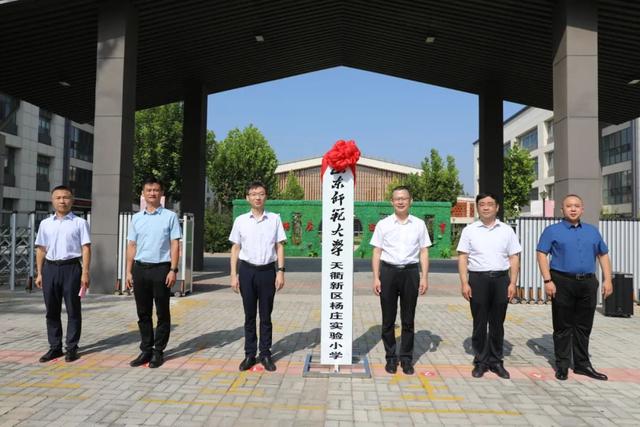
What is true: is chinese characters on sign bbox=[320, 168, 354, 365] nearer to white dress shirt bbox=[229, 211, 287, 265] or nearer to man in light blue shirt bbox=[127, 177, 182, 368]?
white dress shirt bbox=[229, 211, 287, 265]

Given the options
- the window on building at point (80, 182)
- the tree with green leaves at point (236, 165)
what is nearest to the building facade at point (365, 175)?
the tree with green leaves at point (236, 165)

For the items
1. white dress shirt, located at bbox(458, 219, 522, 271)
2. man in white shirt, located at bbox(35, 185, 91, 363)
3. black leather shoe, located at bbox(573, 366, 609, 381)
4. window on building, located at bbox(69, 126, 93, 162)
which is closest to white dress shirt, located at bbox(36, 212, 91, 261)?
man in white shirt, located at bbox(35, 185, 91, 363)

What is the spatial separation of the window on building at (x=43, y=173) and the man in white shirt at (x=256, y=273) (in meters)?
35.9

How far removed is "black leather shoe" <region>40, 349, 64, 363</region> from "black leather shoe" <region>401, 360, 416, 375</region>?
4030mm

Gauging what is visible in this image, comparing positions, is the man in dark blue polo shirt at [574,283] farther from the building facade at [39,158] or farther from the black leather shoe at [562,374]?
the building facade at [39,158]

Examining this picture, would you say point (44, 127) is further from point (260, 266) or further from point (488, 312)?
point (488, 312)

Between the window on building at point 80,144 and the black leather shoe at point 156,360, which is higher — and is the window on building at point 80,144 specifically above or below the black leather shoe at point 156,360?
above

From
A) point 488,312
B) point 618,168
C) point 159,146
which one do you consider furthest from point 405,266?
point 618,168

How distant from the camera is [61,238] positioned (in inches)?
214

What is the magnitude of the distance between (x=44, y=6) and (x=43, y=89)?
659 centimetres

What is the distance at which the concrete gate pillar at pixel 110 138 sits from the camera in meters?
10.7

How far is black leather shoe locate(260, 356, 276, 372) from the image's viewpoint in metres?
5.05

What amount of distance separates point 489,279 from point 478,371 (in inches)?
39.1

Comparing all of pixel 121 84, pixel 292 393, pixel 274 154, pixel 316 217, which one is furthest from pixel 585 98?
pixel 274 154
